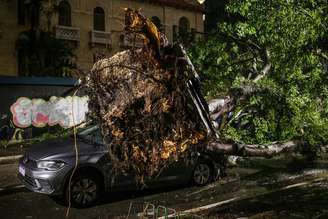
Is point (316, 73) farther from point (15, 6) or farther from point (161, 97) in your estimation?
point (15, 6)

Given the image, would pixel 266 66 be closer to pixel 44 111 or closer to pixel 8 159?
pixel 8 159

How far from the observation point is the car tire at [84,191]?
8.47 m

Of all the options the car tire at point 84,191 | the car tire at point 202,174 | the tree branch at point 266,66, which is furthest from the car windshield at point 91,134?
the tree branch at point 266,66

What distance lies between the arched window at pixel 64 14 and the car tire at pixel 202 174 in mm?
22706

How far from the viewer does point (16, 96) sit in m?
18.9

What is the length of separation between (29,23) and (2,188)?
19664mm

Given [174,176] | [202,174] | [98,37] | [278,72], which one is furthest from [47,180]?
[98,37]

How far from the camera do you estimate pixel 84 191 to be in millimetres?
8547

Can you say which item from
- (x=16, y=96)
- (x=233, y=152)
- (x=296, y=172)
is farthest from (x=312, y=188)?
(x=16, y=96)

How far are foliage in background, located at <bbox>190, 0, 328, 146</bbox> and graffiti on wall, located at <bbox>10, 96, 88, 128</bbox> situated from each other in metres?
8.51

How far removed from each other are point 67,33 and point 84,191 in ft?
76.2

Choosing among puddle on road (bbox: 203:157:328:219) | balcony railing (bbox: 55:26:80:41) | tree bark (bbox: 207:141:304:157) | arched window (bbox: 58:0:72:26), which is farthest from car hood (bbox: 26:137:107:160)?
arched window (bbox: 58:0:72:26)

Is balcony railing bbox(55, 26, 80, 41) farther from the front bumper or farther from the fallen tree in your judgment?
the fallen tree

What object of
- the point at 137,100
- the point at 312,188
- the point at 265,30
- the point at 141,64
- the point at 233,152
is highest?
the point at 265,30
